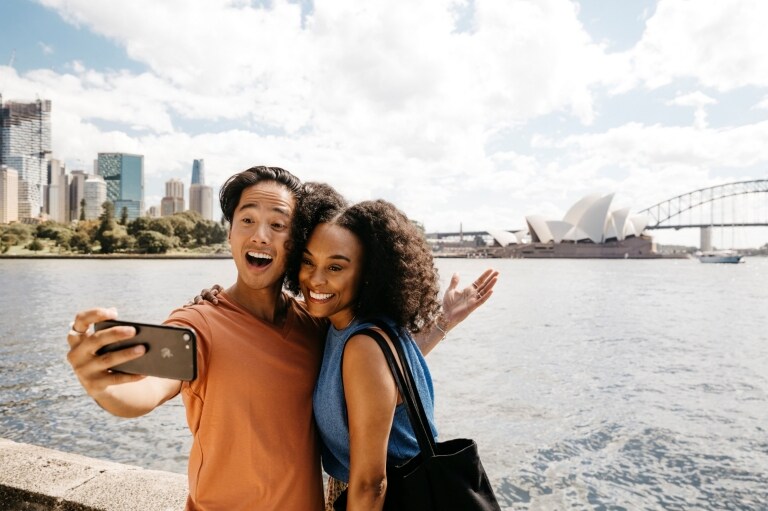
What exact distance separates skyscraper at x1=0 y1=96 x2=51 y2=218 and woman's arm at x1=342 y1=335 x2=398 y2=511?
167 meters

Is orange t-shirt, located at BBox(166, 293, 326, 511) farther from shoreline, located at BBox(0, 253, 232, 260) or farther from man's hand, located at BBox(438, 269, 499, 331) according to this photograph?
shoreline, located at BBox(0, 253, 232, 260)

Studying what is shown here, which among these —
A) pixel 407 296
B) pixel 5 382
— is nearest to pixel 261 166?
pixel 407 296

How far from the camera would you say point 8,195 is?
416 feet

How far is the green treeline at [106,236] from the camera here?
71125 mm

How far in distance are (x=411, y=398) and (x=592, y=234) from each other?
83.7m

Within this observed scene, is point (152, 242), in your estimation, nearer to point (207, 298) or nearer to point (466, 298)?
point (466, 298)

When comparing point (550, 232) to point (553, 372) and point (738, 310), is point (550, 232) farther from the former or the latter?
point (553, 372)

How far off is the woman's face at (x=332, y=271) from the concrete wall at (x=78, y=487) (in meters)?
1.26

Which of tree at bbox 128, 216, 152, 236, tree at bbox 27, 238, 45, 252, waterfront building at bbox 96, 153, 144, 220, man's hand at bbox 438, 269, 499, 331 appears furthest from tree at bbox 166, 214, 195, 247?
waterfront building at bbox 96, 153, 144, 220

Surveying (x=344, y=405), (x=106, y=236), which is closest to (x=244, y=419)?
(x=344, y=405)

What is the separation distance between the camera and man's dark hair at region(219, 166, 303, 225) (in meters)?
1.63

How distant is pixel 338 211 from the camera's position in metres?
1.55

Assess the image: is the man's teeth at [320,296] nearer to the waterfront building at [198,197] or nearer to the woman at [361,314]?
the woman at [361,314]

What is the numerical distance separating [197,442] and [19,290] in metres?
25.8
